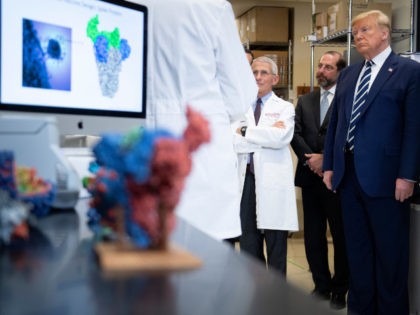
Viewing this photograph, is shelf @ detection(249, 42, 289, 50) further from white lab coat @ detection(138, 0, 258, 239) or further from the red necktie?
white lab coat @ detection(138, 0, 258, 239)

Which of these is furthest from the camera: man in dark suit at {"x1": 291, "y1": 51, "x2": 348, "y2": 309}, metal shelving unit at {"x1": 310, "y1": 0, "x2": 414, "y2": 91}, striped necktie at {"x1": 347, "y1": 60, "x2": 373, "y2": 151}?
metal shelving unit at {"x1": 310, "y1": 0, "x2": 414, "y2": 91}

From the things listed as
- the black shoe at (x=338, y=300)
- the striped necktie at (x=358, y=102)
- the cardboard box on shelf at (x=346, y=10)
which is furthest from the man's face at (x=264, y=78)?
the black shoe at (x=338, y=300)

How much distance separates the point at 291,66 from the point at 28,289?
569 centimetres

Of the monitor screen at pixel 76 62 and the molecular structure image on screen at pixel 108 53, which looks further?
the molecular structure image on screen at pixel 108 53

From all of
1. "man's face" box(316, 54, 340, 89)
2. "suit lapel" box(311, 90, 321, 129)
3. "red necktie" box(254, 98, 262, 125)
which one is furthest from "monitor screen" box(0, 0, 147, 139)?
"man's face" box(316, 54, 340, 89)

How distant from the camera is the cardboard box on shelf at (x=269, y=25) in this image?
19.1ft

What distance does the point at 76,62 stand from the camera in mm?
1199

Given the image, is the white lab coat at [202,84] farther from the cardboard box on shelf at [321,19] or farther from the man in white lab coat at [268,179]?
the cardboard box on shelf at [321,19]

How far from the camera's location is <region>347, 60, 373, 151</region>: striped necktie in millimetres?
2465

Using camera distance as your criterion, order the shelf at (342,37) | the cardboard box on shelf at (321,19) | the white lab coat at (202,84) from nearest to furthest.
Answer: the white lab coat at (202,84)
the shelf at (342,37)
the cardboard box on shelf at (321,19)

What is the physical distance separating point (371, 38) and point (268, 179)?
Answer: 0.92 m

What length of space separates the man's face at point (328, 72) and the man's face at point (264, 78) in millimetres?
318

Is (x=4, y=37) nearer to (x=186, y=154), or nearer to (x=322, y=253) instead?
(x=186, y=154)

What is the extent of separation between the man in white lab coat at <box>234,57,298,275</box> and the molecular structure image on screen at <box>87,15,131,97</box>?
5.67 ft
